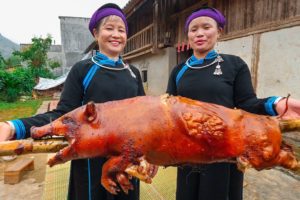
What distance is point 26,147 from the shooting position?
3.71 feet

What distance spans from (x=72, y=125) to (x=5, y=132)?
38cm

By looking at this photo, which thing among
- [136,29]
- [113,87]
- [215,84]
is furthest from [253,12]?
[136,29]

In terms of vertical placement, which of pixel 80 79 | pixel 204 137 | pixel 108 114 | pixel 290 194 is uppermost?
pixel 80 79

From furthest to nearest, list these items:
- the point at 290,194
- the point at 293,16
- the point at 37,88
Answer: the point at 37,88
the point at 293,16
the point at 290,194

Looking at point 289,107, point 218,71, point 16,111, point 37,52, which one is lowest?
point 16,111

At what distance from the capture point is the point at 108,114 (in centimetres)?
129

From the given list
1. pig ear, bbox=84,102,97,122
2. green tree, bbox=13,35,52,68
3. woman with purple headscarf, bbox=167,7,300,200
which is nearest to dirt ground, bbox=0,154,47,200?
woman with purple headscarf, bbox=167,7,300,200

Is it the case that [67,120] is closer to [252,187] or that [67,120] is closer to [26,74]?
[252,187]

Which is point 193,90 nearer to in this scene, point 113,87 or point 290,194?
point 113,87

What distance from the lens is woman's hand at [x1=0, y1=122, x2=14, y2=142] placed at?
1.32 m

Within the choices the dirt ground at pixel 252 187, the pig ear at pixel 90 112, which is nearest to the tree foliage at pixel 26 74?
the dirt ground at pixel 252 187

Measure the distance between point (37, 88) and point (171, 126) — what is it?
21466 millimetres

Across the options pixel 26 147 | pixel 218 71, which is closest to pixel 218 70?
pixel 218 71

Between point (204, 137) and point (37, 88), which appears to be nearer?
point (204, 137)
